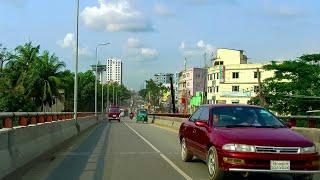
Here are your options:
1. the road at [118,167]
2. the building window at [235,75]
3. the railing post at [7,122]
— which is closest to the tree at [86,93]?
the building window at [235,75]

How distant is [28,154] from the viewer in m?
14.2

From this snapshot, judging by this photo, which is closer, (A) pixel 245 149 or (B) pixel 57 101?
(A) pixel 245 149

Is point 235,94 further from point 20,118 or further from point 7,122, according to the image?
point 7,122

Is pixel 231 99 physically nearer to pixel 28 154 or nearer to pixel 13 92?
pixel 13 92

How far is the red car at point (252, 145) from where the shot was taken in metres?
10.6

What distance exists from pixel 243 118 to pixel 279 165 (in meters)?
2.04

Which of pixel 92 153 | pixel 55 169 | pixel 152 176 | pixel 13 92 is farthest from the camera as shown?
pixel 13 92

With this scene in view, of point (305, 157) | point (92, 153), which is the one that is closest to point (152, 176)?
point (305, 157)

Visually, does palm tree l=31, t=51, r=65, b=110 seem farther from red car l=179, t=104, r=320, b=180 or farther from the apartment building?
the apartment building

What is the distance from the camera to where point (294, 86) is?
7944 centimetres

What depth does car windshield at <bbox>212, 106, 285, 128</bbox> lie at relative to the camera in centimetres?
1223

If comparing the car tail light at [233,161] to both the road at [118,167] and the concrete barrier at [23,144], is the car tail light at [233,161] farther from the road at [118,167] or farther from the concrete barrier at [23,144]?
the concrete barrier at [23,144]

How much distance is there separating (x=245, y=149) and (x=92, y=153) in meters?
8.86

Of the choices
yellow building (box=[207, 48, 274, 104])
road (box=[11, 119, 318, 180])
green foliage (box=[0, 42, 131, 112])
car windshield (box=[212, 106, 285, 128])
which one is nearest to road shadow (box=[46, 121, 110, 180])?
road (box=[11, 119, 318, 180])
